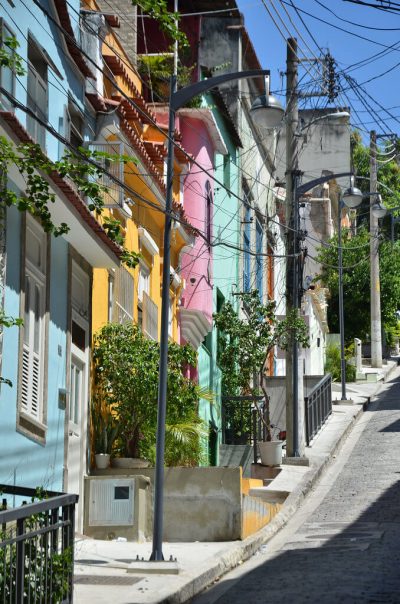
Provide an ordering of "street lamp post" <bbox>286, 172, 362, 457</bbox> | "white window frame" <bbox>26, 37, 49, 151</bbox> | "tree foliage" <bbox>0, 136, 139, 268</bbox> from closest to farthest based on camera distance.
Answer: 1. "tree foliage" <bbox>0, 136, 139, 268</bbox>
2. "white window frame" <bbox>26, 37, 49, 151</bbox>
3. "street lamp post" <bbox>286, 172, 362, 457</bbox>

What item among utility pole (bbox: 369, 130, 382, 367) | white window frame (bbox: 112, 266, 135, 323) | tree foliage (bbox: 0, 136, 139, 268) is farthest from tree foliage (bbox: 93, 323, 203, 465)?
utility pole (bbox: 369, 130, 382, 367)

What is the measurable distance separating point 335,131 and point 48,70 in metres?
48.5

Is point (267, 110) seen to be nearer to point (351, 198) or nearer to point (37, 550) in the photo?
point (37, 550)

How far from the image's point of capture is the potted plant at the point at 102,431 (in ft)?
57.1

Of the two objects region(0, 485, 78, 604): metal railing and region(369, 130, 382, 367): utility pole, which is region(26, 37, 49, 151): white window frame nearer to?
region(0, 485, 78, 604): metal railing

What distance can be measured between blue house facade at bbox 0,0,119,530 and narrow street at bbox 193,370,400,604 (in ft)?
9.37

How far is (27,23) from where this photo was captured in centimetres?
1430

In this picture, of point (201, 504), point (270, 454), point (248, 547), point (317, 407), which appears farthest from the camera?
point (317, 407)

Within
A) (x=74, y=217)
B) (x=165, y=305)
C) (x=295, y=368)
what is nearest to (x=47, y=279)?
(x=74, y=217)

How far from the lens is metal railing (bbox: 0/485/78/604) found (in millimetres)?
8467

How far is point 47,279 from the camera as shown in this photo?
49.3 ft

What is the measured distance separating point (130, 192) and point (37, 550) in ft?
28.0

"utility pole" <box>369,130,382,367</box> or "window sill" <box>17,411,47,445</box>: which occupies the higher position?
"utility pole" <box>369,130,382,367</box>

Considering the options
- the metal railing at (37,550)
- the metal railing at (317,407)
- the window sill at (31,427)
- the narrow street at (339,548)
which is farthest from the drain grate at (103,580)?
the metal railing at (317,407)
